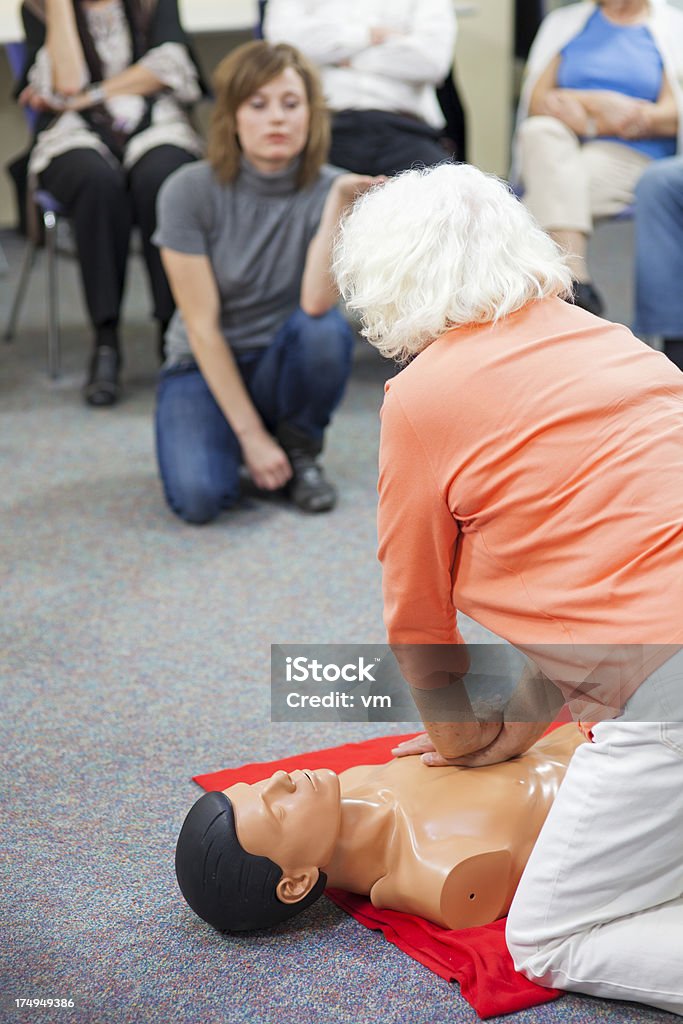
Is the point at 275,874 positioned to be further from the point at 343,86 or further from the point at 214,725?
the point at 343,86

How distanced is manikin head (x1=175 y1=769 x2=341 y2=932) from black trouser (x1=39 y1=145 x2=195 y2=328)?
2.25m

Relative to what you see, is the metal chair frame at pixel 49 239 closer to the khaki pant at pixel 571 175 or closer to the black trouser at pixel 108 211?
the black trouser at pixel 108 211

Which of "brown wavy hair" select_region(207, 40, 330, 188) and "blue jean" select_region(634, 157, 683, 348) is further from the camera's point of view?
"blue jean" select_region(634, 157, 683, 348)

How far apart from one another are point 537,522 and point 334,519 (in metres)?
1.41

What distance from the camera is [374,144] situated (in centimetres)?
337

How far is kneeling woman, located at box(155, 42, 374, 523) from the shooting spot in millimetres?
2512

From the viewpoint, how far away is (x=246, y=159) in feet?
8.41

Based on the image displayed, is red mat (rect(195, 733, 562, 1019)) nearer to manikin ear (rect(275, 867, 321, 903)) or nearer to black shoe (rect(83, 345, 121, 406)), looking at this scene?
manikin ear (rect(275, 867, 321, 903))

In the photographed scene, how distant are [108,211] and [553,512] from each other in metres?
2.40

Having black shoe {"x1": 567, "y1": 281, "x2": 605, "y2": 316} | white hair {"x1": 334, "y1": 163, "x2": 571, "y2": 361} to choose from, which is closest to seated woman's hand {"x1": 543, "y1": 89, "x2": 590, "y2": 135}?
black shoe {"x1": 567, "y1": 281, "x2": 605, "y2": 316}

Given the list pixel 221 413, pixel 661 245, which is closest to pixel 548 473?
pixel 221 413

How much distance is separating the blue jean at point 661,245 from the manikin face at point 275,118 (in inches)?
41.5

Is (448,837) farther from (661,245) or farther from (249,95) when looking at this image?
(661,245)

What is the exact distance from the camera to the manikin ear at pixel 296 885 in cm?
130
